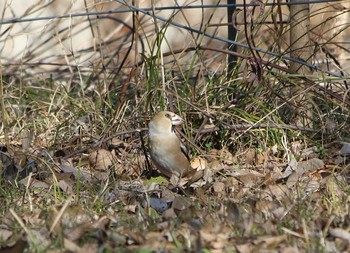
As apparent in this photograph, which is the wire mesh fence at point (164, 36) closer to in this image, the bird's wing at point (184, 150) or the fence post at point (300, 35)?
the fence post at point (300, 35)

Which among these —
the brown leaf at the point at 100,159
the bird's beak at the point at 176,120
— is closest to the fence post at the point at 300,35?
the bird's beak at the point at 176,120

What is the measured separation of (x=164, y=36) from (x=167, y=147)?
0.80 metres

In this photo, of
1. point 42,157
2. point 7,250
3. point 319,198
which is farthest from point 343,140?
point 7,250

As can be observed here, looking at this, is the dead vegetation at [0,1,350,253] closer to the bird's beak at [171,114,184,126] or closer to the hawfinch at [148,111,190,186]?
the hawfinch at [148,111,190,186]

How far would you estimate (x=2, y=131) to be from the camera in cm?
629

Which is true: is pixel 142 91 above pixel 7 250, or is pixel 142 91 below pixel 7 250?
above

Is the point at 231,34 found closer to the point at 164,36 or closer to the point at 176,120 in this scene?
the point at 164,36

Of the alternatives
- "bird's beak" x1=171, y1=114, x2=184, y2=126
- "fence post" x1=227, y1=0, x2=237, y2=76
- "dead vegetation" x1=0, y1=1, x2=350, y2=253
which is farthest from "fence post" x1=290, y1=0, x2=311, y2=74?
"bird's beak" x1=171, y1=114, x2=184, y2=126

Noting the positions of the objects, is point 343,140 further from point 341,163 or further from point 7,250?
point 7,250

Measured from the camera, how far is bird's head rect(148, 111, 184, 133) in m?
5.36

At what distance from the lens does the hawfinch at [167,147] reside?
17.4 feet

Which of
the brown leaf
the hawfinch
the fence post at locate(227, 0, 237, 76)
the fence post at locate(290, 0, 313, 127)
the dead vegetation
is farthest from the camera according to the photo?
the fence post at locate(227, 0, 237, 76)

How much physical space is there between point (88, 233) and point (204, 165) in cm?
196

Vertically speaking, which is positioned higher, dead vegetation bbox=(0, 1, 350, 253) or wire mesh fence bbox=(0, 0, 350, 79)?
wire mesh fence bbox=(0, 0, 350, 79)
